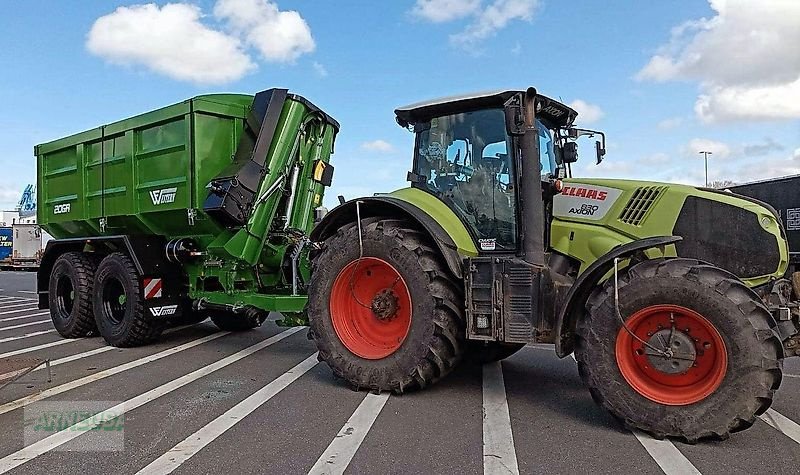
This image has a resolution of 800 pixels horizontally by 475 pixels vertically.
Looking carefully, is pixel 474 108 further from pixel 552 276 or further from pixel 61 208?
pixel 61 208

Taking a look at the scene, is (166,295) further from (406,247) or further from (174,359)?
(406,247)

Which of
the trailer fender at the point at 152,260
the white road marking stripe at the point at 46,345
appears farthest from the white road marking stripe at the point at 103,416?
the white road marking stripe at the point at 46,345

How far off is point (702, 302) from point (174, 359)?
5.58 metres

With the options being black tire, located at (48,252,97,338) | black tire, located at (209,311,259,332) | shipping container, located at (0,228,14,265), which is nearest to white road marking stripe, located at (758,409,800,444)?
black tire, located at (209,311,259,332)

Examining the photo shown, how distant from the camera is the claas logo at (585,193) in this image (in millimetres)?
4883

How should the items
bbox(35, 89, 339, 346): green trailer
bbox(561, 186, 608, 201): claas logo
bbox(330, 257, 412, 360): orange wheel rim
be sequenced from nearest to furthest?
bbox(561, 186, 608, 201): claas logo, bbox(330, 257, 412, 360): orange wheel rim, bbox(35, 89, 339, 346): green trailer

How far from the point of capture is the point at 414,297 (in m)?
5.11

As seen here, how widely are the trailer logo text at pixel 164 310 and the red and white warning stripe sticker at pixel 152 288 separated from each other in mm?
162

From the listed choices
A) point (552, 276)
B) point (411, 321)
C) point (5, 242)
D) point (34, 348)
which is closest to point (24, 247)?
point (5, 242)

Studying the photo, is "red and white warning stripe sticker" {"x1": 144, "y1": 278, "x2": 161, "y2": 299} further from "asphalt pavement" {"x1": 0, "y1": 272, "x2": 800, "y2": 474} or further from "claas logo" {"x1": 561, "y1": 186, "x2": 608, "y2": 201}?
"claas logo" {"x1": 561, "y1": 186, "x2": 608, "y2": 201}

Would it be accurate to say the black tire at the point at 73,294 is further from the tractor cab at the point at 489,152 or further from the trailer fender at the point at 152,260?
the tractor cab at the point at 489,152

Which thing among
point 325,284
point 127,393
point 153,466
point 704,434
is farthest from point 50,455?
point 704,434

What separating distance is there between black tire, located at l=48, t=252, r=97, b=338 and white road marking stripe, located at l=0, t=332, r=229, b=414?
1.72 metres

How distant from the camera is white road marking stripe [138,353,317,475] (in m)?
3.73
